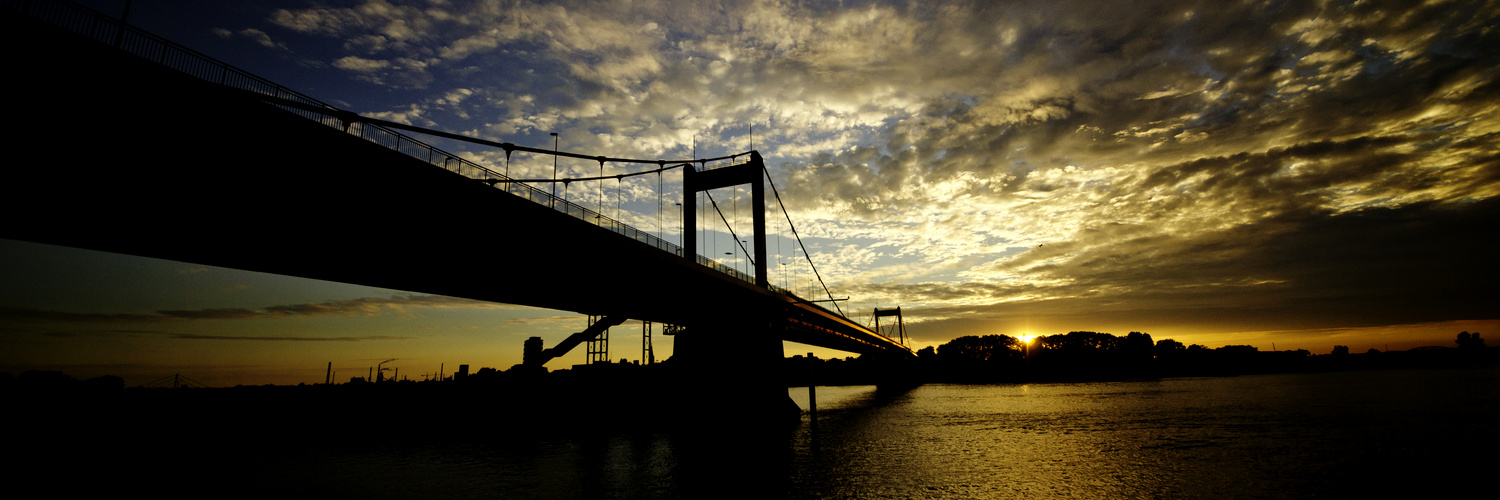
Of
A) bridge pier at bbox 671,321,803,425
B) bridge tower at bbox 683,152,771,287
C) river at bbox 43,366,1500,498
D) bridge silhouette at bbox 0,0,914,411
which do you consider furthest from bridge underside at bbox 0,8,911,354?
bridge tower at bbox 683,152,771,287

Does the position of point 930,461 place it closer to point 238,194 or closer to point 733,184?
point 238,194

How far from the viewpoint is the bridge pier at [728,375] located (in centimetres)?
4106

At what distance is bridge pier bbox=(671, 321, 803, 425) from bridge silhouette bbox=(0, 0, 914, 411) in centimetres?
1322

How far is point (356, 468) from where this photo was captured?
28.2 meters

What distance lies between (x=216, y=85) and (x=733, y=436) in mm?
30435

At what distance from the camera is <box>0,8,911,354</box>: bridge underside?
12203 mm

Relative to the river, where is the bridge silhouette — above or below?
above

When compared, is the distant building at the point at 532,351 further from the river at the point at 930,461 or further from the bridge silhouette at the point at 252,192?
the bridge silhouette at the point at 252,192

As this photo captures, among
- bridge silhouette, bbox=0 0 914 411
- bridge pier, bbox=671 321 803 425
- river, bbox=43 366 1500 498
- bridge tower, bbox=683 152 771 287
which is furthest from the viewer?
bridge tower, bbox=683 152 771 287

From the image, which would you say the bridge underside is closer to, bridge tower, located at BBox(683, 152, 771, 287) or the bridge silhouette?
the bridge silhouette

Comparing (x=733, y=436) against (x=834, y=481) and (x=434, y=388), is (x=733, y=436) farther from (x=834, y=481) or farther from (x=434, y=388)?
(x=434, y=388)

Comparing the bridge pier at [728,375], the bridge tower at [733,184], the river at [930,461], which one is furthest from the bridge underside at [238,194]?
the bridge tower at [733,184]

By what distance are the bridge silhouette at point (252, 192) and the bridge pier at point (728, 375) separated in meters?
13.2

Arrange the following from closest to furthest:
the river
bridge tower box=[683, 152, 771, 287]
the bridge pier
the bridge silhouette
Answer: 1. the bridge silhouette
2. the river
3. the bridge pier
4. bridge tower box=[683, 152, 771, 287]
